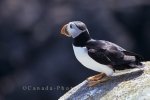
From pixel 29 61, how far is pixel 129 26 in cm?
234

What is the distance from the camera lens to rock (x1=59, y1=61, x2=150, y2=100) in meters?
6.76

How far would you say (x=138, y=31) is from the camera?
51.6 feet

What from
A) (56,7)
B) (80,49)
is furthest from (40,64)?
(80,49)

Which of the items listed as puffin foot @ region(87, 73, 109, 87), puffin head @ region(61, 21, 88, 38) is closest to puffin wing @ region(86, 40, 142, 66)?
puffin head @ region(61, 21, 88, 38)

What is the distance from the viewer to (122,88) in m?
6.96

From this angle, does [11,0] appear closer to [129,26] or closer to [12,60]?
[12,60]

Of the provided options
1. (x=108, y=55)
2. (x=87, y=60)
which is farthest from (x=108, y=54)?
(x=87, y=60)

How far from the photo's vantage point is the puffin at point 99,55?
7.10m

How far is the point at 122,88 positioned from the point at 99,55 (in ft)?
1.35

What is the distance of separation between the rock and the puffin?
0.33 feet

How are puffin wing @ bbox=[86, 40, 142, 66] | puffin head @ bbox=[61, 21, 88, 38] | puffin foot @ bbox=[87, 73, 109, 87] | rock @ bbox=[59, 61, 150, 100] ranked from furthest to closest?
puffin foot @ bbox=[87, 73, 109, 87] < puffin head @ bbox=[61, 21, 88, 38] < puffin wing @ bbox=[86, 40, 142, 66] < rock @ bbox=[59, 61, 150, 100]

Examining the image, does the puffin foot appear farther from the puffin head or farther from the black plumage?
the puffin head

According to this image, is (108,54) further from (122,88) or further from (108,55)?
(122,88)

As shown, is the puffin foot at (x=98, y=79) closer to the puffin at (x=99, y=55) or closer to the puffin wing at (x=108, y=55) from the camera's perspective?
the puffin at (x=99, y=55)
